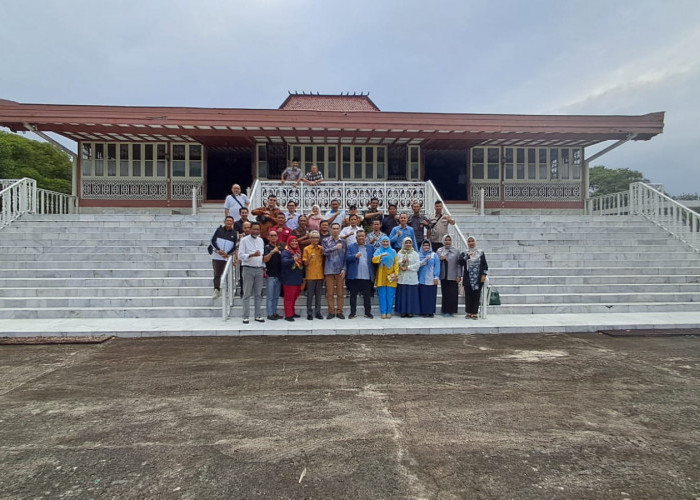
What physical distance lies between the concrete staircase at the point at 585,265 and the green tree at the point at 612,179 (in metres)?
37.8

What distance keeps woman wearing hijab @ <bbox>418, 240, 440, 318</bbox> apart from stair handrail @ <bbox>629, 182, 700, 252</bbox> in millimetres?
7822

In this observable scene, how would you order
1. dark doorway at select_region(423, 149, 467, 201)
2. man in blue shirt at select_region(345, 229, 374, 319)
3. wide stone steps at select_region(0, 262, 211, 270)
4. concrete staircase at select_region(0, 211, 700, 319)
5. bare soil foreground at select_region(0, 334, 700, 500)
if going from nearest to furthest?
bare soil foreground at select_region(0, 334, 700, 500), man in blue shirt at select_region(345, 229, 374, 319), concrete staircase at select_region(0, 211, 700, 319), wide stone steps at select_region(0, 262, 211, 270), dark doorway at select_region(423, 149, 467, 201)

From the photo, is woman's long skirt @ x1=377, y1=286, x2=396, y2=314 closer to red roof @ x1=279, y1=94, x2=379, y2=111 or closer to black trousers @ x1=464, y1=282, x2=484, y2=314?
black trousers @ x1=464, y1=282, x2=484, y2=314

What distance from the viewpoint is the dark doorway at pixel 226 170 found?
699 inches

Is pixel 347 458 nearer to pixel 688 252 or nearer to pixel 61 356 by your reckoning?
pixel 61 356

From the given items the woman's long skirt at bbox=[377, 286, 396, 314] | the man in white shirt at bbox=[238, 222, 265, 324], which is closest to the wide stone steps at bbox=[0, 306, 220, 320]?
the man in white shirt at bbox=[238, 222, 265, 324]

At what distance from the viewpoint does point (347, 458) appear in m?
2.96

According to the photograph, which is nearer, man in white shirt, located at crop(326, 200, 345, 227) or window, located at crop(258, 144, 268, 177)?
man in white shirt, located at crop(326, 200, 345, 227)

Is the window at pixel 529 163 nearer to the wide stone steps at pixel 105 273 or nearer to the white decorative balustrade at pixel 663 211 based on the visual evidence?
the white decorative balustrade at pixel 663 211

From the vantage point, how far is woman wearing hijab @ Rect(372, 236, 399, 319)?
793 centimetres

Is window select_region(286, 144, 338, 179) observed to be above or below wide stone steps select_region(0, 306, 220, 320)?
above

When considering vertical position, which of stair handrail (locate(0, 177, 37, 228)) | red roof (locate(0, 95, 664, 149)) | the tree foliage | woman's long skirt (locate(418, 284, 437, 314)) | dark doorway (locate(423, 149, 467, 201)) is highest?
the tree foliage

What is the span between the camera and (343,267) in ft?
26.2

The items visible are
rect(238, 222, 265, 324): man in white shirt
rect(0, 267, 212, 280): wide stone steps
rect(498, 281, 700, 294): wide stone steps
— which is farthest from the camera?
rect(0, 267, 212, 280): wide stone steps
